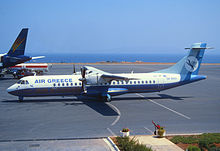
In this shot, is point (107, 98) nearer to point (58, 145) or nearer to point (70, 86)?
point (70, 86)

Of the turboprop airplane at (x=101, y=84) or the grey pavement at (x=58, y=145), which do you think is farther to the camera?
the turboprop airplane at (x=101, y=84)

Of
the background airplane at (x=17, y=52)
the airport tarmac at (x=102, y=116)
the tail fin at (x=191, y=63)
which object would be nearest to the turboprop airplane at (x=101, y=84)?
the tail fin at (x=191, y=63)

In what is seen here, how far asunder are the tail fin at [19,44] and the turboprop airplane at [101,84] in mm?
19911

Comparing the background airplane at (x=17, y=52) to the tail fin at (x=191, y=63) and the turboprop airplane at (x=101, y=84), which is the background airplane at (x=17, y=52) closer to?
the turboprop airplane at (x=101, y=84)

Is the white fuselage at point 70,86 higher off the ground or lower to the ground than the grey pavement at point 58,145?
higher

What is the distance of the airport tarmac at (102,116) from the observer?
19016 millimetres

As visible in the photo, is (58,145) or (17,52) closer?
(58,145)

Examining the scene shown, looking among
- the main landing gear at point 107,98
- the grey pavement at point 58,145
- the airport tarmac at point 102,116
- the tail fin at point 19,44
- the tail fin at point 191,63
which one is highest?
the tail fin at point 19,44

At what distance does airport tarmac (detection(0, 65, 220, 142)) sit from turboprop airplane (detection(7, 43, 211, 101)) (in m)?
1.18

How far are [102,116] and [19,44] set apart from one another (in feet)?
100

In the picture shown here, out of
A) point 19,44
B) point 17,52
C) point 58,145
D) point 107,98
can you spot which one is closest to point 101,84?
point 107,98

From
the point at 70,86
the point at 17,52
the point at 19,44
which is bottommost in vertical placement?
the point at 70,86

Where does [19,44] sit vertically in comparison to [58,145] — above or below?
above

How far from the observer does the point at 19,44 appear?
48.0m
